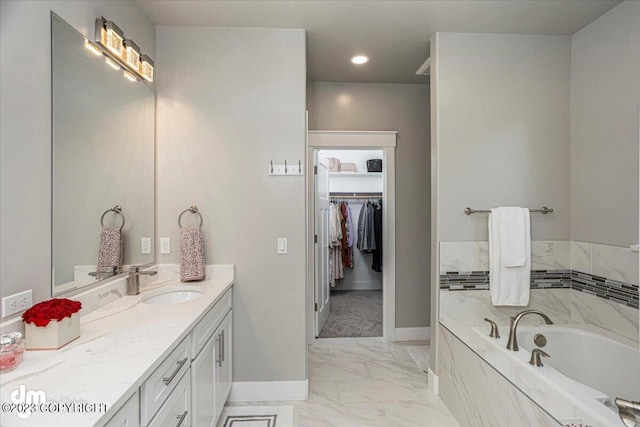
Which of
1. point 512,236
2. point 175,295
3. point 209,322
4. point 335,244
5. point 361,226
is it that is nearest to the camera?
point 209,322

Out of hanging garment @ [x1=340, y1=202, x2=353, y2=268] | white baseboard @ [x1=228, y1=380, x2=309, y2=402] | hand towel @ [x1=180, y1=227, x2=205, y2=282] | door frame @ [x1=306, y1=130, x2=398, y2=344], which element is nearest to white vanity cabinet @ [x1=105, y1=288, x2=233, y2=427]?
white baseboard @ [x1=228, y1=380, x2=309, y2=402]

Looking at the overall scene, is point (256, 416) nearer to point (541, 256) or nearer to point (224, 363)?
point (224, 363)

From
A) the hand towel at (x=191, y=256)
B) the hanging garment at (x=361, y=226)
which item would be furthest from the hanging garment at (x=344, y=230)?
the hand towel at (x=191, y=256)

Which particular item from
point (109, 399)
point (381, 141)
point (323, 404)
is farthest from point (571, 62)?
point (109, 399)

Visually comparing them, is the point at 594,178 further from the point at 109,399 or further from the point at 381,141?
the point at 109,399

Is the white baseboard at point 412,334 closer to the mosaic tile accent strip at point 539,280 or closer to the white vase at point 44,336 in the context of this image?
the mosaic tile accent strip at point 539,280

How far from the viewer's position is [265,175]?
2.56 metres

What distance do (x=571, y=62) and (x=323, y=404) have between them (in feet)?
10.3

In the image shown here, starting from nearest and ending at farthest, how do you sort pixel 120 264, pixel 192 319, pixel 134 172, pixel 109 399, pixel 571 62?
pixel 109 399, pixel 192 319, pixel 120 264, pixel 134 172, pixel 571 62

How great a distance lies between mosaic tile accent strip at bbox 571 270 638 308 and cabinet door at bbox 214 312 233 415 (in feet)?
8.43

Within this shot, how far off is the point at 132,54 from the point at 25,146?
39.7 inches

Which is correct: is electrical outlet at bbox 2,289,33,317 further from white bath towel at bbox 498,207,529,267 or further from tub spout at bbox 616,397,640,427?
white bath towel at bbox 498,207,529,267

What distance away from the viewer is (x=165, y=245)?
8.32 feet

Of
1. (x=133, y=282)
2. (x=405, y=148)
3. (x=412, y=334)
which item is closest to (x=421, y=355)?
(x=412, y=334)
